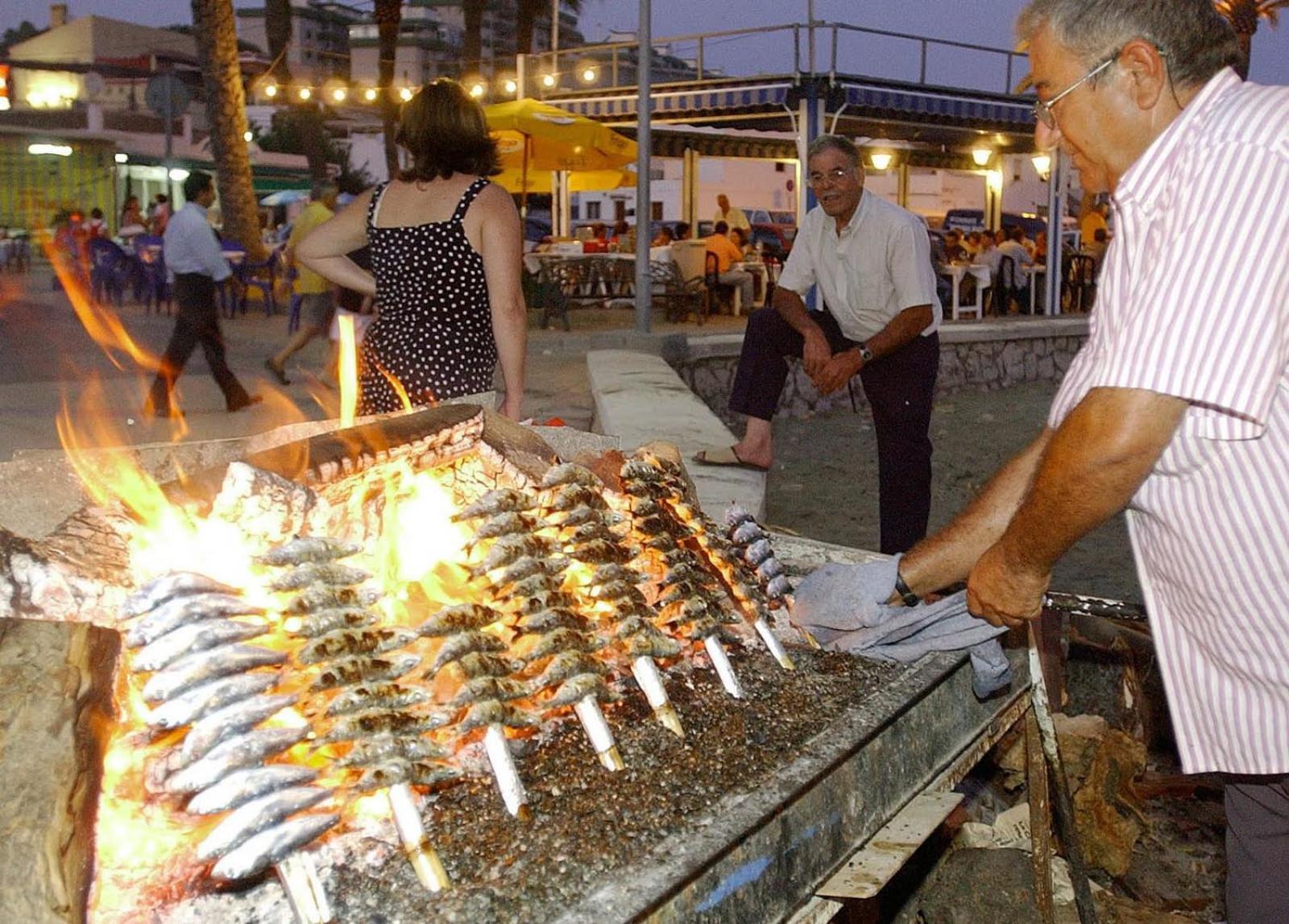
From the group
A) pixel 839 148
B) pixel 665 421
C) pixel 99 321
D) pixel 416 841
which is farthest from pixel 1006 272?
pixel 416 841

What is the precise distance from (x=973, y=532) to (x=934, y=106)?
18.9 m

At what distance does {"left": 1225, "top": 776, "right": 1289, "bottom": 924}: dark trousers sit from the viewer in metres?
2.36

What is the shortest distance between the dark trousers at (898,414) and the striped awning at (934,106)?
14.0 meters

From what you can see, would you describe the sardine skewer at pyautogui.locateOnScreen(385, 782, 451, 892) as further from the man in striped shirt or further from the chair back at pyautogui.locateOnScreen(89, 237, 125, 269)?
the chair back at pyautogui.locateOnScreen(89, 237, 125, 269)

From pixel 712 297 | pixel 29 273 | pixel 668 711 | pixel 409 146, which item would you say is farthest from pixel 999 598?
pixel 29 273

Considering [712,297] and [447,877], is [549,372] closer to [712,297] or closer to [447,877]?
[712,297]

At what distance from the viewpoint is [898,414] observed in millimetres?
5766

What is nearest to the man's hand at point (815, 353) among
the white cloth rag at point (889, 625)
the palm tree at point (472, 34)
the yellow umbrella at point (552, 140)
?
the white cloth rag at point (889, 625)

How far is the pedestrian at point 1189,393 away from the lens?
1.94 meters

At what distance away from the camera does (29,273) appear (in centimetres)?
2977

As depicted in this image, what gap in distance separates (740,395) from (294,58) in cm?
8158

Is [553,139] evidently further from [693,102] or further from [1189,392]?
[1189,392]

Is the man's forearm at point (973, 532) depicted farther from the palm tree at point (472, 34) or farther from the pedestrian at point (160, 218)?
the palm tree at point (472, 34)

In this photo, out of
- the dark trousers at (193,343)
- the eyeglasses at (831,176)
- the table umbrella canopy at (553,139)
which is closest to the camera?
the eyeglasses at (831,176)
